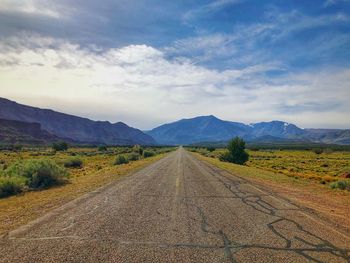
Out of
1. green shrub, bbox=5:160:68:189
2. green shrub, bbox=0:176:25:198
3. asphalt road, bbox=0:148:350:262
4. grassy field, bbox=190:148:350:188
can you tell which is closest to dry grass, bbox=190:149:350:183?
grassy field, bbox=190:148:350:188

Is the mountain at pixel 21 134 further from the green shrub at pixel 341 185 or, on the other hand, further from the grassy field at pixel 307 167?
the green shrub at pixel 341 185

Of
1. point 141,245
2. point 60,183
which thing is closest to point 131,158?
point 60,183

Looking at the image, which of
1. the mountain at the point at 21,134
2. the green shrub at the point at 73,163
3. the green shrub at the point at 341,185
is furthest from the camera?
the mountain at the point at 21,134

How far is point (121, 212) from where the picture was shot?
33.9 ft

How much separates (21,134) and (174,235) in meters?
181

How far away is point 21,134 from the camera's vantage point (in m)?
172

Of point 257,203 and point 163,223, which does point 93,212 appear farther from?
point 257,203

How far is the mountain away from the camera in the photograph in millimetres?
155100

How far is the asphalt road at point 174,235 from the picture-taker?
636 cm

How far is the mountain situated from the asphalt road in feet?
498

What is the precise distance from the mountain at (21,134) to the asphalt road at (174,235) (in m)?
152

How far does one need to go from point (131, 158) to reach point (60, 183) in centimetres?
3302

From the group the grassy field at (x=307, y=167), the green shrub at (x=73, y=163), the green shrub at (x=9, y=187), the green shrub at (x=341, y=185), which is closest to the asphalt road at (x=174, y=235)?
the green shrub at (x=9, y=187)

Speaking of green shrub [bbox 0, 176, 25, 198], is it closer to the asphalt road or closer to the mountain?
the asphalt road
